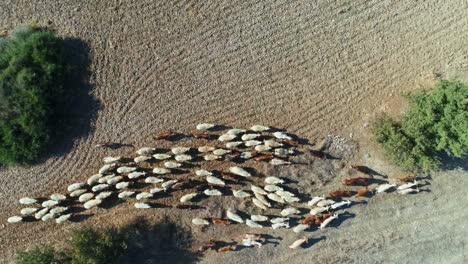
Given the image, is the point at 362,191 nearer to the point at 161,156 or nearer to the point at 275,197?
the point at 275,197

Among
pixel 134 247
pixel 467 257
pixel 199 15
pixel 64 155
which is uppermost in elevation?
pixel 199 15

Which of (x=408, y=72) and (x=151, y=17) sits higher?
→ (x=151, y=17)

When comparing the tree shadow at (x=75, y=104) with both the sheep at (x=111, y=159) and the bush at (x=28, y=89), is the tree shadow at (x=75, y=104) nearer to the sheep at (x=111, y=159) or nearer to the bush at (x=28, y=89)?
the bush at (x=28, y=89)

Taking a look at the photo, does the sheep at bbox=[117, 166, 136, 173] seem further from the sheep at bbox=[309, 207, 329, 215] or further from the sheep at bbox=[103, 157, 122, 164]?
the sheep at bbox=[309, 207, 329, 215]

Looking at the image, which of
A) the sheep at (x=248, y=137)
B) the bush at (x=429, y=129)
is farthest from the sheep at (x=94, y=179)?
the bush at (x=429, y=129)

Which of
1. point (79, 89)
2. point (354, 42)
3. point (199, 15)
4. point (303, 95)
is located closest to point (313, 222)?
point (303, 95)

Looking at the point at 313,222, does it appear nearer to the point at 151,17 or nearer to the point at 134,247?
the point at 134,247
